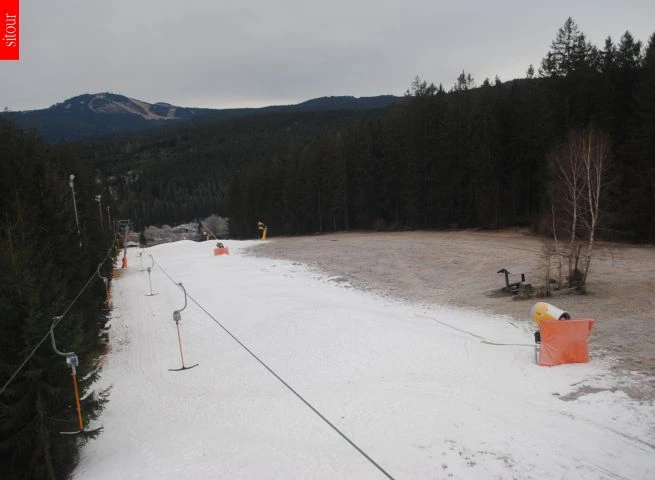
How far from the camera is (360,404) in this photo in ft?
31.6

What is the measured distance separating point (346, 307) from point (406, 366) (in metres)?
6.11

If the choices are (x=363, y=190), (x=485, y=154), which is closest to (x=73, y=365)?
(x=485, y=154)

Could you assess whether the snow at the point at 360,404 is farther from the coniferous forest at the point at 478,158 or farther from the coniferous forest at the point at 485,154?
the coniferous forest at the point at 485,154

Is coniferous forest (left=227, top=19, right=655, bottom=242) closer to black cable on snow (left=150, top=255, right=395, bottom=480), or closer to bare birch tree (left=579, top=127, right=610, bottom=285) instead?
bare birch tree (left=579, top=127, right=610, bottom=285)

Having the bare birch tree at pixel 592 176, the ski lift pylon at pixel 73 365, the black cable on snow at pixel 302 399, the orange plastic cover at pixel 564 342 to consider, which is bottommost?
the black cable on snow at pixel 302 399

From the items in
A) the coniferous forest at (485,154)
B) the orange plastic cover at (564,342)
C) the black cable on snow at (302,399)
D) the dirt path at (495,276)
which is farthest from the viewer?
the coniferous forest at (485,154)

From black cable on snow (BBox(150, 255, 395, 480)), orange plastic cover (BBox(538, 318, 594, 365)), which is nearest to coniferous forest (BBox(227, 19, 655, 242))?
orange plastic cover (BBox(538, 318, 594, 365))

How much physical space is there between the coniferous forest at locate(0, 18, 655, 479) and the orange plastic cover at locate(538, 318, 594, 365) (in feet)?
31.7

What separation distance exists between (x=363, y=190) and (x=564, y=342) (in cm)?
4247

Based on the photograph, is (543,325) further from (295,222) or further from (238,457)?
(295,222)

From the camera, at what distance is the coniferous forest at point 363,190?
7594 mm

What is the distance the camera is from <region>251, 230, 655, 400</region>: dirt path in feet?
39.2

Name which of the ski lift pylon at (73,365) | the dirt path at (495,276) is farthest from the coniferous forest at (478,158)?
the ski lift pylon at (73,365)

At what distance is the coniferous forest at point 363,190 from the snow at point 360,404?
1.62 metres
